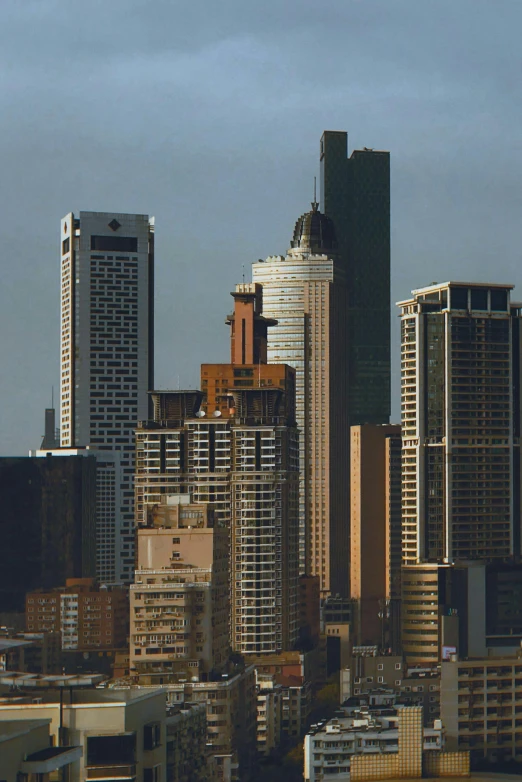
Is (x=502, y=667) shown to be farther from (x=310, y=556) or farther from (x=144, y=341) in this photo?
(x=144, y=341)

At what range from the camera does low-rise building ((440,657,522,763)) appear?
53.8 meters

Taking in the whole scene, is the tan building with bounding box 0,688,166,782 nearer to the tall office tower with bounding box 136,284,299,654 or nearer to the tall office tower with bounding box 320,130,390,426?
the tall office tower with bounding box 136,284,299,654

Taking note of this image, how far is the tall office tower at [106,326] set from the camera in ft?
366

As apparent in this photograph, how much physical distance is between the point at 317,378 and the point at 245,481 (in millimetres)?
32699

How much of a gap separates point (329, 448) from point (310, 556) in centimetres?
756

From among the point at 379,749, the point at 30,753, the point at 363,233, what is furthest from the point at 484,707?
the point at 363,233

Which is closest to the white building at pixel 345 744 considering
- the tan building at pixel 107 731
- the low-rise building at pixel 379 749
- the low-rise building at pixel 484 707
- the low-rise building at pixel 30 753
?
the low-rise building at pixel 379 749

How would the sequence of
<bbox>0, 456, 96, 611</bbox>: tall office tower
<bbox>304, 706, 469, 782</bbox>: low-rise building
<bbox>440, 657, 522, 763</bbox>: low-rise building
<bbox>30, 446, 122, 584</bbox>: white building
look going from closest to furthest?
<bbox>304, 706, 469, 782</bbox>: low-rise building, <bbox>440, 657, 522, 763</bbox>: low-rise building, <bbox>0, 456, 96, 611</bbox>: tall office tower, <bbox>30, 446, 122, 584</bbox>: white building

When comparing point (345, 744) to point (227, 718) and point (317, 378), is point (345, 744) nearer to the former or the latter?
point (227, 718)

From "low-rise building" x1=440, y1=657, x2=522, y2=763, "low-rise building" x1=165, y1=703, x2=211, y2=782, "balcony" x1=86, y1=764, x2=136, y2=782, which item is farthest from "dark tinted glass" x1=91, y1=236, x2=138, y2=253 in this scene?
"balcony" x1=86, y1=764, x2=136, y2=782

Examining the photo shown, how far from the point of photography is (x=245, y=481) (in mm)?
80625

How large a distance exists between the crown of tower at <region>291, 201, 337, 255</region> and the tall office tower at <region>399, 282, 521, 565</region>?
29.3 metres

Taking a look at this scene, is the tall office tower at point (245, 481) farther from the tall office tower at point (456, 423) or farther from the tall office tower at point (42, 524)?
the tall office tower at point (42, 524)

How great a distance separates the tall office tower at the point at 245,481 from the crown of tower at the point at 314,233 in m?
33.9
